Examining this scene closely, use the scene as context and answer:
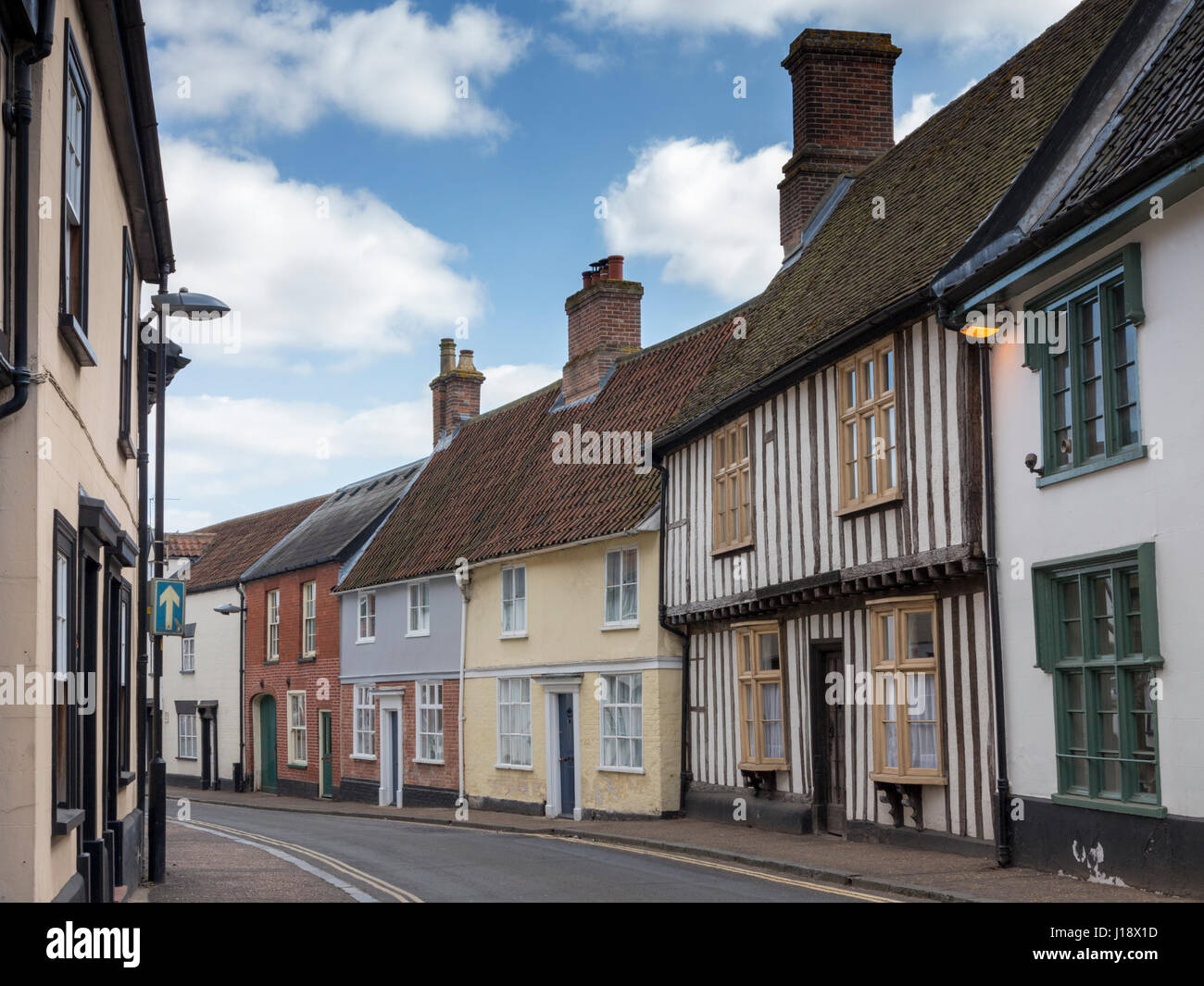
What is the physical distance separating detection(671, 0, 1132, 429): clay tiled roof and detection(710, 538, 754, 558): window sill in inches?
81.0

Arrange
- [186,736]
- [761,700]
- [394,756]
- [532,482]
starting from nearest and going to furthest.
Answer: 1. [761,700]
2. [532,482]
3. [394,756]
4. [186,736]

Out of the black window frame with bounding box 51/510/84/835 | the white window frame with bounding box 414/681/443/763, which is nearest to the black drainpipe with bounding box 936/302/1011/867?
the black window frame with bounding box 51/510/84/835

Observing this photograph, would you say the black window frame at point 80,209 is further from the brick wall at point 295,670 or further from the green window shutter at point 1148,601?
the brick wall at point 295,670

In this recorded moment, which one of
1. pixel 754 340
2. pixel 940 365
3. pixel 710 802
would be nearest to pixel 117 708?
pixel 940 365

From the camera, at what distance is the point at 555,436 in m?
30.0

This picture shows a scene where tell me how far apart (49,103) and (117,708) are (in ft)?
21.1

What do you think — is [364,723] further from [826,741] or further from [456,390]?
[826,741]

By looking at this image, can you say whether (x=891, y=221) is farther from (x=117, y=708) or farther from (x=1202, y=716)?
(x=117, y=708)

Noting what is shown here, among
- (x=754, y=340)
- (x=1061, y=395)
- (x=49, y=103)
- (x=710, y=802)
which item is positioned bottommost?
(x=710, y=802)

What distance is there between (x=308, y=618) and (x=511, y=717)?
1154 cm

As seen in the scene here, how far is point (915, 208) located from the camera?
18562mm

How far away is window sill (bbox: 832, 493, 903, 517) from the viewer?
15.7 meters

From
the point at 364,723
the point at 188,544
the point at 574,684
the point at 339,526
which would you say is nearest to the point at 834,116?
the point at 574,684

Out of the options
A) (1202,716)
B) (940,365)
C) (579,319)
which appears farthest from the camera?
(579,319)
